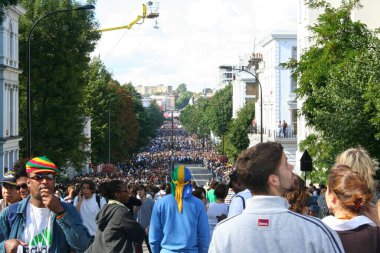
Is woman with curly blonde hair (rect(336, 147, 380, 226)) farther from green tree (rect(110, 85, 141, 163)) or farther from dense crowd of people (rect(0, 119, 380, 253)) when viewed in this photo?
green tree (rect(110, 85, 141, 163))

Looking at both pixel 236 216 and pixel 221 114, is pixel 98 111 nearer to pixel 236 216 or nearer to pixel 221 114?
pixel 221 114

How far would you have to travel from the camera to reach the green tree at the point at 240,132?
307 feet

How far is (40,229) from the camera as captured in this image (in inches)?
271

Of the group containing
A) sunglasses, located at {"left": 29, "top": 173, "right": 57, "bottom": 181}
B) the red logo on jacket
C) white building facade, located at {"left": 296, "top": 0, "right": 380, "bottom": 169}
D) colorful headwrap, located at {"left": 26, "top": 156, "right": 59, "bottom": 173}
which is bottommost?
the red logo on jacket

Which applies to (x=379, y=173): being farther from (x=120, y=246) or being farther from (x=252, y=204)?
(x=252, y=204)

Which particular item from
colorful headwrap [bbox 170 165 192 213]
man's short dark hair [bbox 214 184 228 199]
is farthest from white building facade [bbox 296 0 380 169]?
colorful headwrap [bbox 170 165 192 213]

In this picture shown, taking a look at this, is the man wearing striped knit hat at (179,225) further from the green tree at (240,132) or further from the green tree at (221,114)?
the green tree at (221,114)

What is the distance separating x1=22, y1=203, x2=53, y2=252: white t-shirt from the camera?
6.84 metres

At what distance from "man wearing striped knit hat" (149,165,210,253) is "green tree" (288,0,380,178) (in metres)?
19.2

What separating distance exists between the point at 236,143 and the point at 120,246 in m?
85.5

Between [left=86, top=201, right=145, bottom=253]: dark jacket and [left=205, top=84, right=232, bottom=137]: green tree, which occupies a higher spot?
[left=205, top=84, right=232, bottom=137]: green tree

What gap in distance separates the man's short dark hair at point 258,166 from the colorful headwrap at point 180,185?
4.96m

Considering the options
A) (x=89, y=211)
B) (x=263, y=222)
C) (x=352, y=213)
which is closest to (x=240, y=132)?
(x=89, y=211)

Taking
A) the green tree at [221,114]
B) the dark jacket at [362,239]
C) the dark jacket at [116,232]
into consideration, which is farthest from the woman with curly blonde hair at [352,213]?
the green tree at [221,114]
